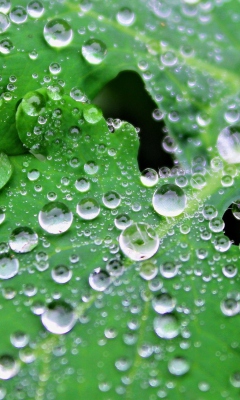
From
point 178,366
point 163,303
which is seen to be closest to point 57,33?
point 163,303

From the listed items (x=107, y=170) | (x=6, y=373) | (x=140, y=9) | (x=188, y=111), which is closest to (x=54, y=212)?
(x=107, y=170)

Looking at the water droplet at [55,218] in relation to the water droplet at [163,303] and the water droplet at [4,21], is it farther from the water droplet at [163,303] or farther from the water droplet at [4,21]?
the water droplet at [4,21]

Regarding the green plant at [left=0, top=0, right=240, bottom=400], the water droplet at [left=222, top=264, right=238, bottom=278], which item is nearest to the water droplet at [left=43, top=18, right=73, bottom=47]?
the green plant at [left=0, top=0, right=240, bottom=400]

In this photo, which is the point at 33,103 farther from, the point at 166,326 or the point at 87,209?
the point at 166,326

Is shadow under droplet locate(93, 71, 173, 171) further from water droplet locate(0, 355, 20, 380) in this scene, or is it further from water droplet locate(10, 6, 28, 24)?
water droplet locate(0, 355, 20, 380)

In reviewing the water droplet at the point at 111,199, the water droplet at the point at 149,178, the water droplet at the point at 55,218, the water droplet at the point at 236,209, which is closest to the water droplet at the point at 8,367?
the water droplet at the point at 55,218
